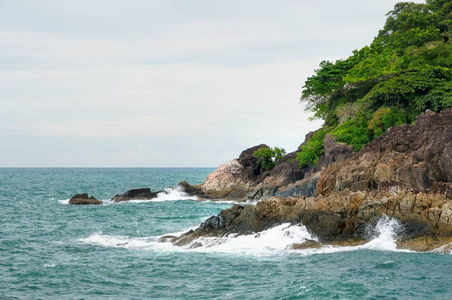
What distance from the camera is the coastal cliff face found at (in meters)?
31.6

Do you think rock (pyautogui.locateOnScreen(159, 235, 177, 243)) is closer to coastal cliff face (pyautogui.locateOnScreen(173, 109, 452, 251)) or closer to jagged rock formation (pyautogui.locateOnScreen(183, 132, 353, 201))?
coastal cliff face (pyautogui.locateOnScreen(173, 109, 452, 251))

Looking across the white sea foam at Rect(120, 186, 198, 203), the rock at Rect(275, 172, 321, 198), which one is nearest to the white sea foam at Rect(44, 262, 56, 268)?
the rock at Rect(275, 172, 321, 198)

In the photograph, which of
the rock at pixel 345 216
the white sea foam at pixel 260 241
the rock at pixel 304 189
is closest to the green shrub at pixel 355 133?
the rock at pixel 304 189

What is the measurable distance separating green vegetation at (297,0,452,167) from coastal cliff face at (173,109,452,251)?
9.36 m

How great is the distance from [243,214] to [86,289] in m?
13.0

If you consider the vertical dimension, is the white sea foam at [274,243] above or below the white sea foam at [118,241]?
above

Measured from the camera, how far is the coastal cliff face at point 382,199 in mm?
31594

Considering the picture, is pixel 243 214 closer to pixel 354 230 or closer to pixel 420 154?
pixel 354 230

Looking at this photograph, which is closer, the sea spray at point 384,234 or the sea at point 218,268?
the sea at point 218,268

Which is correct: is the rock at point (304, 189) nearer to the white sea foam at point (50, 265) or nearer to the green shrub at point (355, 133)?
the green shrub at point (355, 133)

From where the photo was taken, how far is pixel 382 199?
3378 centimetres

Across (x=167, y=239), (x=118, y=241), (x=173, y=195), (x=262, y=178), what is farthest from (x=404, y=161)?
(x=173, y=195)

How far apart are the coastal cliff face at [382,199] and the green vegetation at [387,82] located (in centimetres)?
936

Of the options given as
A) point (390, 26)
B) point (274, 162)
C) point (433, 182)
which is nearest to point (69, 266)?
point (433, 182)
